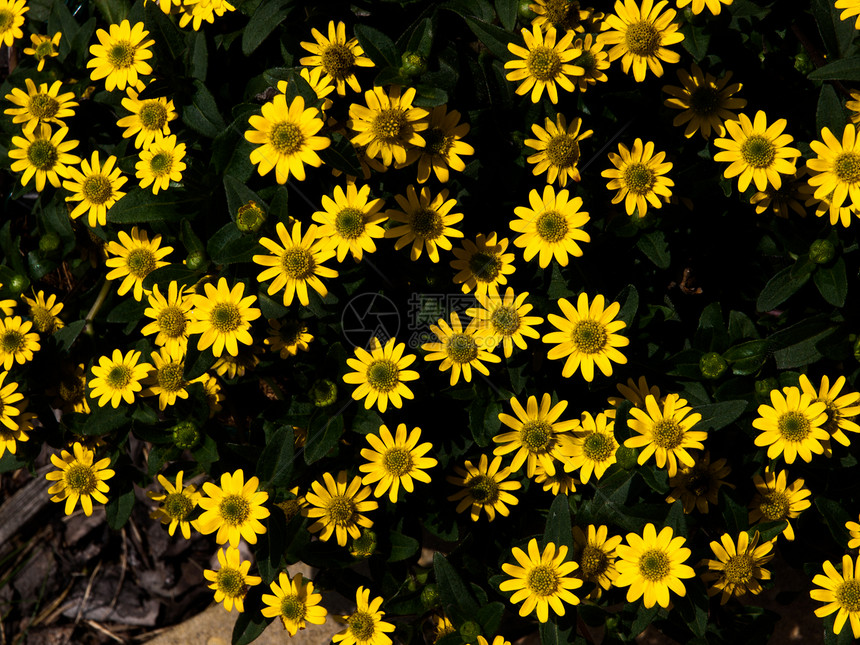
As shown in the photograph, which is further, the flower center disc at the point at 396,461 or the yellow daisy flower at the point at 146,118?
the yellow daisy flower at the point at 146,118

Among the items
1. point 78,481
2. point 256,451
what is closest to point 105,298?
point 78,481

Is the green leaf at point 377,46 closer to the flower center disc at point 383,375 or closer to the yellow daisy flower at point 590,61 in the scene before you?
the yellow daisy flower at point 590,61

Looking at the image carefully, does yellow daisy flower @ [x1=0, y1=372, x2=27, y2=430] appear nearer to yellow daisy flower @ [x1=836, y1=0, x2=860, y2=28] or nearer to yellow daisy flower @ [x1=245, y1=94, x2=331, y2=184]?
yellow daisy flower @ [x1=245, y1=94, x2=331, y2=184]

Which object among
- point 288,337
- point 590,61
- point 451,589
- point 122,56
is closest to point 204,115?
point 122,56

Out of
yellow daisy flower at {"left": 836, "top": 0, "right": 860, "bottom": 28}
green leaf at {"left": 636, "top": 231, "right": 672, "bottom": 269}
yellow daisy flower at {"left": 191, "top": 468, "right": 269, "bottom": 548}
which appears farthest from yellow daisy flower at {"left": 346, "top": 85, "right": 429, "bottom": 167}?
yellow daisy flower at {"left": 836, "top": 0, "right": 860, "bottom": 28}

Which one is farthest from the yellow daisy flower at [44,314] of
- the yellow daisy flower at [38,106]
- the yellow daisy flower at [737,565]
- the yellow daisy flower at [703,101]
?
the yellow daisy flower at [737,565]

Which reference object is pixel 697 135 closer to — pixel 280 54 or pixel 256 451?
pixel 280 54

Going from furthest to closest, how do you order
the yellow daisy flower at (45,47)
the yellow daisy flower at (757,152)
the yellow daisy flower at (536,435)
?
the yellow daisy flower at (45,47), the yellow daisy flower at (536,435), the yellow daisy flower at (757,152)

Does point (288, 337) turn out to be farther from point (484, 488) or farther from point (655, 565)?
point (655, 565)
